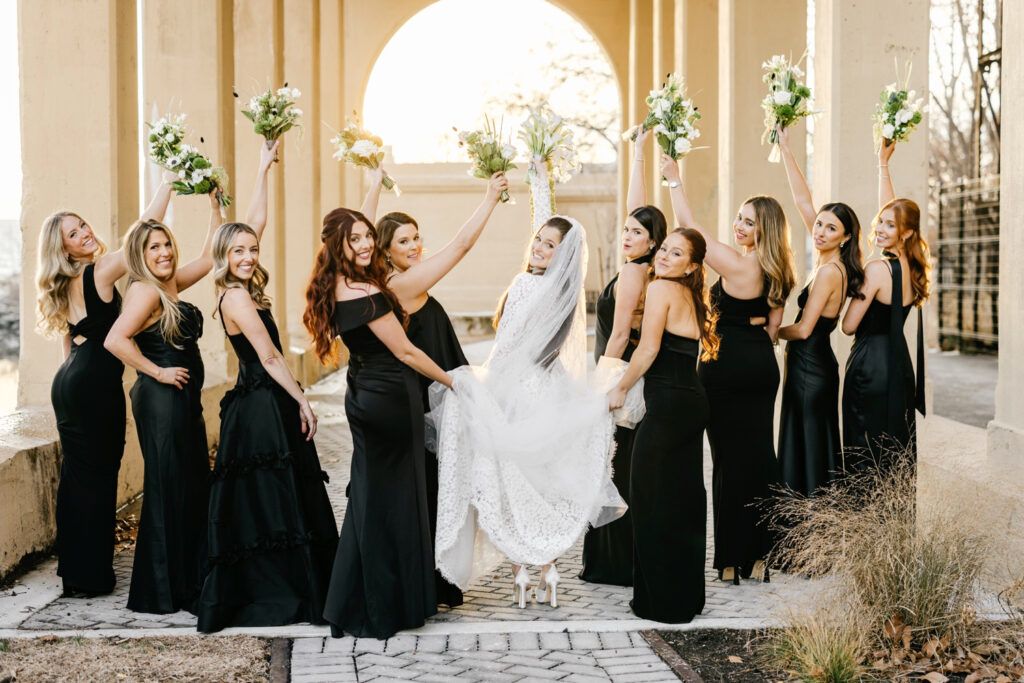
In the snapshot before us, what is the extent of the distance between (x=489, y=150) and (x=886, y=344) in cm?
257

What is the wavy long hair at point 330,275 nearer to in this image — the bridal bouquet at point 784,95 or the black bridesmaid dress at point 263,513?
the black bridesmaid dress at point 263,513

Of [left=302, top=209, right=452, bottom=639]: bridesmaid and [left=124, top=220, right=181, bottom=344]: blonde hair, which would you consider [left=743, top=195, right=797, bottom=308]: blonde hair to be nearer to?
[left=302, top=209, right=452, bottom=639]: bridesmaid

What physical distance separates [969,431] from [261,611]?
15.8ft

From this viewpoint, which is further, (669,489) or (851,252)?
(851,252)

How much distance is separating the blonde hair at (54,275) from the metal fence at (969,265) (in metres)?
21.8

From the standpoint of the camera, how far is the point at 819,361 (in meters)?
6.84

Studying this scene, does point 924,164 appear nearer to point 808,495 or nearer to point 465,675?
point 808,495

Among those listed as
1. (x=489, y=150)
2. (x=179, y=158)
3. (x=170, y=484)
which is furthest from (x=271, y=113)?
(x=170, y=484)

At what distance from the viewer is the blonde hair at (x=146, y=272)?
243 inches

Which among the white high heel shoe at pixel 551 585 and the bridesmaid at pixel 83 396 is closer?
the white high heel shoe at pixel 551 585

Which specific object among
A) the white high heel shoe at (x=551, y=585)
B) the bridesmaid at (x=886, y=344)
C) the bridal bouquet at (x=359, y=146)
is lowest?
the white high heel shoe at (x=551, y=585)

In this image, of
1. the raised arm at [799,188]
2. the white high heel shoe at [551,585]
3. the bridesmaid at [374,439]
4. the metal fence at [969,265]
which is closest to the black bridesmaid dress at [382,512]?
the bridesmaid at [374,439]

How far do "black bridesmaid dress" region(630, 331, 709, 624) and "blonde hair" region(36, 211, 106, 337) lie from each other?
10.6 feet

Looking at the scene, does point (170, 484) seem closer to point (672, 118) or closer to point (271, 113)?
point (271, 113)
